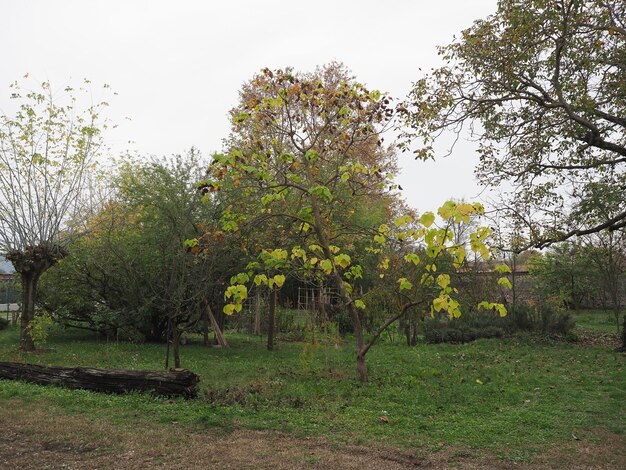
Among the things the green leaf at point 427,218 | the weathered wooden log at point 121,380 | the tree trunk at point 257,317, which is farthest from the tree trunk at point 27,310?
the green leaf at point 427,218

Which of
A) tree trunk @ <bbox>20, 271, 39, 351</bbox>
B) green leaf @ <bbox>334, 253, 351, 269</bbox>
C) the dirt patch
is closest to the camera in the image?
the dirt patch

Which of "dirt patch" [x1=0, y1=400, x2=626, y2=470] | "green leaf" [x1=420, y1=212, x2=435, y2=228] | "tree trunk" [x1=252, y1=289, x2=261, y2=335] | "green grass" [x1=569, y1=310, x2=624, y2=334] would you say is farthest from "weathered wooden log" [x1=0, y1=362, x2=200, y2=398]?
"green grass" [x1=569, y1=310, x2=624, y2=334]

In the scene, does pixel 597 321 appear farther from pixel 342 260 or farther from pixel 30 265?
pixel 30 265

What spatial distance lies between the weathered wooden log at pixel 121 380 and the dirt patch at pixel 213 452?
111cm

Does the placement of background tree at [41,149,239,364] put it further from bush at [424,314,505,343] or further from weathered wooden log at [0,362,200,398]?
bush at [424,314,505,343]

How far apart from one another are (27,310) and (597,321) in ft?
58.9

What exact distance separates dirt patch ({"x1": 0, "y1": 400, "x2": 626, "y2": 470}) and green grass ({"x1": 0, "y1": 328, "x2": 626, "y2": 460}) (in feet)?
0.74

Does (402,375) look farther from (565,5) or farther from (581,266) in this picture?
(581,266)

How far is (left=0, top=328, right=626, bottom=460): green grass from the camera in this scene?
5051mm

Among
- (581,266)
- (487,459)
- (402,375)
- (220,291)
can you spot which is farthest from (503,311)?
(581,266)

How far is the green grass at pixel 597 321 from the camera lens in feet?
52.7

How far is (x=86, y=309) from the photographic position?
47.0 ft

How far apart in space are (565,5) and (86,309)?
43.4ft

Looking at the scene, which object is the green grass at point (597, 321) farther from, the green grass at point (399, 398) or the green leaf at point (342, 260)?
the green leaf at point (342, 260)
